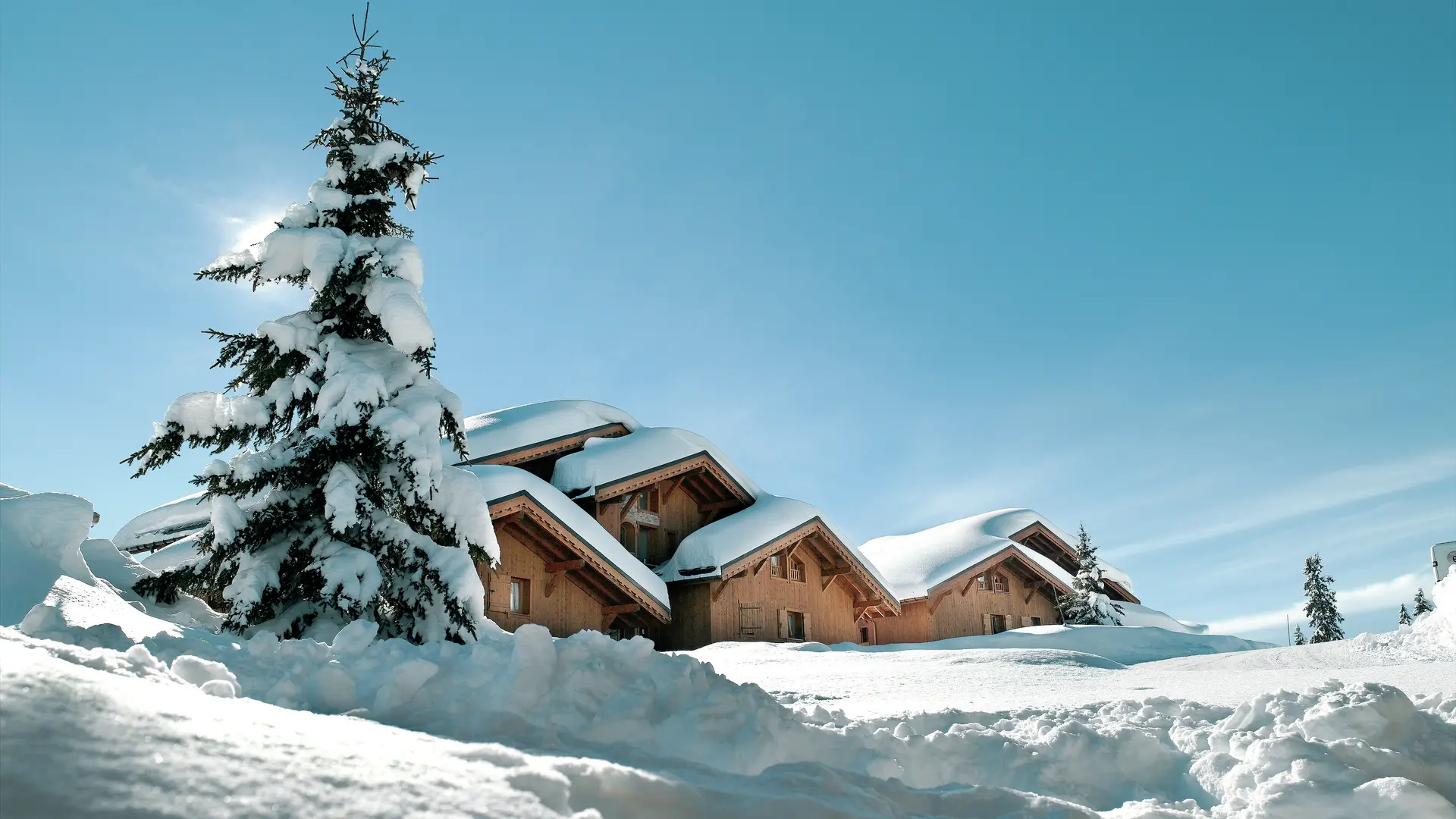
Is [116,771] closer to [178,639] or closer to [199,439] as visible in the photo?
[178,639]

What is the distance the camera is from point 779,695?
8.78m

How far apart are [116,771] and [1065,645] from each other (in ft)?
69.7

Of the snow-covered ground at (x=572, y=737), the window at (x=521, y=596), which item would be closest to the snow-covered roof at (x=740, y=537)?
the window at (x=521, y=596)

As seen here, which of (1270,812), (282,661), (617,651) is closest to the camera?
(1270,812)

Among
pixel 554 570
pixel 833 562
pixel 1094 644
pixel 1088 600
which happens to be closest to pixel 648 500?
pixel 554 570

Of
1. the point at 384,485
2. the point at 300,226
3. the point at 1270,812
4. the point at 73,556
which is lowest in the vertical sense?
the point at 1270,812

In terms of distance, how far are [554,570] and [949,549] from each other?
15809 mm

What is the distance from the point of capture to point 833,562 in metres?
25.9

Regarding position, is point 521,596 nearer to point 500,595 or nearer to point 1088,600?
point 500,595

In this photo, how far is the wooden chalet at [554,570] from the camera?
1802cm

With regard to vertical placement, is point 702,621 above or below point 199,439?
below

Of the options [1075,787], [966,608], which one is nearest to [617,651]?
[1075,787]

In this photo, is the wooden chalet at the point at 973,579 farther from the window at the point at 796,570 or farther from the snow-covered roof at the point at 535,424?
the snow-covered roof at the point at 535,424

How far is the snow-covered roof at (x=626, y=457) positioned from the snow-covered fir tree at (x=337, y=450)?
Answer: 9.88 metres
